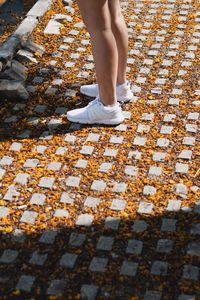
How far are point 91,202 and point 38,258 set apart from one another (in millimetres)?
550

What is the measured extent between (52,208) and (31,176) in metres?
0.37

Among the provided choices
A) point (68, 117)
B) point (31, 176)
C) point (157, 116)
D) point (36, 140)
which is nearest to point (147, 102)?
point (157, 116)

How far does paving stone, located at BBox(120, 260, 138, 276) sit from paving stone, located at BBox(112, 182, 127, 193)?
0.61 meters

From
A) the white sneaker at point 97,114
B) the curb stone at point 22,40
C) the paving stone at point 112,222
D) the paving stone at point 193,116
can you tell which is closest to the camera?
the paving stone at point 112,222

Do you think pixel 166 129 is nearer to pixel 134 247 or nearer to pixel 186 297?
pixel 134 247

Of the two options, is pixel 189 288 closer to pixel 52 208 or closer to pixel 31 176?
pixel 52 208

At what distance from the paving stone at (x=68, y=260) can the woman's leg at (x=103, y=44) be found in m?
1.36

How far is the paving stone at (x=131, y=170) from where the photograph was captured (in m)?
3.60

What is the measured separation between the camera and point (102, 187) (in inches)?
Answer: 137

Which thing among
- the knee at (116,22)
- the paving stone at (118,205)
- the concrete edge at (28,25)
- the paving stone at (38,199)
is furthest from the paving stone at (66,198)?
the concrete edge at (28,25)

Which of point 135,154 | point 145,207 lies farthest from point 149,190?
point 135,154

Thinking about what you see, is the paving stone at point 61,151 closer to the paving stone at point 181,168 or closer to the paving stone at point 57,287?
the paving stone at point 181,168

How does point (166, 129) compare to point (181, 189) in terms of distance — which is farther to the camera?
point (166, 129)

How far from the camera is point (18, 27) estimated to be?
5.41 metres
